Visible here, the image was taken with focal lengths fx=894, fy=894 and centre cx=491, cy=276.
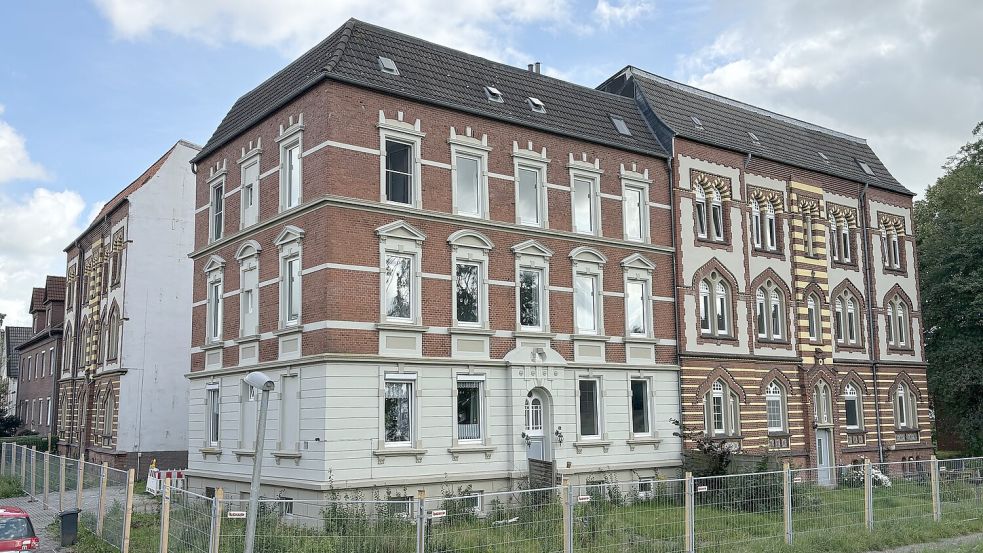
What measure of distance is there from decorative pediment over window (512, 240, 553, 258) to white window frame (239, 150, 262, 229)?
7.50 metres

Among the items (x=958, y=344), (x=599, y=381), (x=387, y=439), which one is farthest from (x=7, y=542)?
(x=958, y=344)

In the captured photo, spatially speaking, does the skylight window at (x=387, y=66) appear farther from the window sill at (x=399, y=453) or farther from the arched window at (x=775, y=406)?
the arched window at (x=775, y=406)

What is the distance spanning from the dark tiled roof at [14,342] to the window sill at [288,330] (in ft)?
157

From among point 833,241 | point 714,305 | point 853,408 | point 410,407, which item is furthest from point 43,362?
point 853,408

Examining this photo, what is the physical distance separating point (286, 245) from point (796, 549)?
14.4m

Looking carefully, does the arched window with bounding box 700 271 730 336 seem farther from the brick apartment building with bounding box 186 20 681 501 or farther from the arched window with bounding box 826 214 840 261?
the arched window with bounding box 826 214 840 261

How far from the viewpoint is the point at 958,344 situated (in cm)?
3881

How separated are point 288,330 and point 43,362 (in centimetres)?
3571

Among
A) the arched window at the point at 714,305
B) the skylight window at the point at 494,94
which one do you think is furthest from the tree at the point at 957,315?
the skylight window at the point at 494,94

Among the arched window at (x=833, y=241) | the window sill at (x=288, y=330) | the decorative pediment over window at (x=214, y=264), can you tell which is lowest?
the window sill at (x=288, y=330)

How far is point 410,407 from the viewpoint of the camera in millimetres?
22734

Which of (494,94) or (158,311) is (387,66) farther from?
(158,311)

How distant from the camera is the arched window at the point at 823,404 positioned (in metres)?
32.7

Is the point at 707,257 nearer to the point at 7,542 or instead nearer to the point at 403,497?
the point at 403,497
